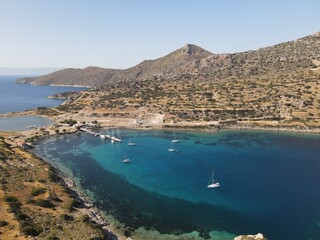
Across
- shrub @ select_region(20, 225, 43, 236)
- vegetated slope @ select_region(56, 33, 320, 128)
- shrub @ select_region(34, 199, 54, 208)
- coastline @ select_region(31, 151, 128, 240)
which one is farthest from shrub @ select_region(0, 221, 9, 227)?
vegetated slope @ select_region(56, 33, 320, 128)

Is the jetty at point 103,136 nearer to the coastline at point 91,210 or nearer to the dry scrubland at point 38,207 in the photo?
the dry scrubland at point 38,207

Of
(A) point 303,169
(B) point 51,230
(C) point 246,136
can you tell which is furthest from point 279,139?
(B) point 51,230

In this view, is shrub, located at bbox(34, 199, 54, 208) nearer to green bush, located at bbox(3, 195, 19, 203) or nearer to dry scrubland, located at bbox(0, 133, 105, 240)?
dry scrubland, located at bbox(0, 133, 105, 240)

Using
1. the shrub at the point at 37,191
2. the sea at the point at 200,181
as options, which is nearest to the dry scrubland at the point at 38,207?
the shrub at the point at 37,191

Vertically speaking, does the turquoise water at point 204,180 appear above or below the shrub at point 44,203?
below

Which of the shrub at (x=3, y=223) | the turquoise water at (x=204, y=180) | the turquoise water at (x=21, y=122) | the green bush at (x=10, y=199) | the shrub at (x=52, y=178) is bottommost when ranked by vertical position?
the turquoise water at (x=204, y=180)

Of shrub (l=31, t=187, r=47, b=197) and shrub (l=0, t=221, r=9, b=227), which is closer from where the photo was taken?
shrub (l=0, t=221, r=9, b=227)

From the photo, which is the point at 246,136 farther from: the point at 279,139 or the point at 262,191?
the point at 262,191
